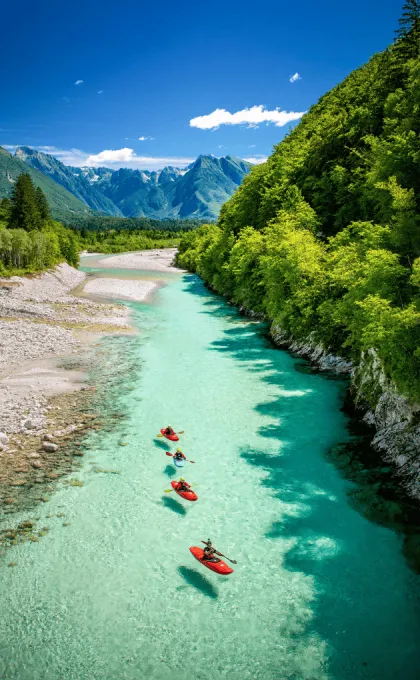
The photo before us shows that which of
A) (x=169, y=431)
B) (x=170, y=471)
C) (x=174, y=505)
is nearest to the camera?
(x=174, y=505)

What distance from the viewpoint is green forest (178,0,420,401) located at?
21.4 meters

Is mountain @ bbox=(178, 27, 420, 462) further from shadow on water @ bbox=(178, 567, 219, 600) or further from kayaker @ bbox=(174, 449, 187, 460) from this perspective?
kayaker @ bbox=(174, 449, 187, 460)

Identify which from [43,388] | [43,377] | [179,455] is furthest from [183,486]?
[43,377]

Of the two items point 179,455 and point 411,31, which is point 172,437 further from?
point 411,31

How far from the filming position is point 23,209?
325 feet

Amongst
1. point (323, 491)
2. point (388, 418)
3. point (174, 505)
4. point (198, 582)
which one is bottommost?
point (198, 582)

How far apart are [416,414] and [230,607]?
12879 mm

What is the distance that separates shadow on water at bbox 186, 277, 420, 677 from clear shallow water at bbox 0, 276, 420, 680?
0.08 m

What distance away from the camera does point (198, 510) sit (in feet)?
59.5

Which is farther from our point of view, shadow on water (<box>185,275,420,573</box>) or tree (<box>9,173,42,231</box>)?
tree (<box>9,173,42,231</box>)

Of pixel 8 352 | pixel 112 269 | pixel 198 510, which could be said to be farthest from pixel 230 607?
pixel 112 269

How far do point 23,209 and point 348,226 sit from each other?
85963mm

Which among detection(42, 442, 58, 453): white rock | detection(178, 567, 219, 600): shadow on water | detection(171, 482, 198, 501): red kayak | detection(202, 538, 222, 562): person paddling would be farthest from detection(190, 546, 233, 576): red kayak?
detection(42, 442, 58, 453): white rock

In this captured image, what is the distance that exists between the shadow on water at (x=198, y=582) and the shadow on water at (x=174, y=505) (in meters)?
2.98
